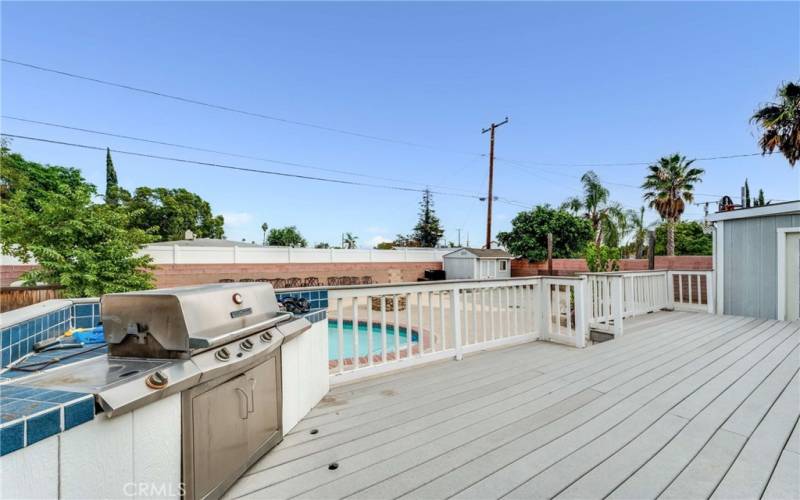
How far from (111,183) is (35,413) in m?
33.7

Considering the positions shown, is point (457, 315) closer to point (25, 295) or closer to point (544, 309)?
point (544, 309)

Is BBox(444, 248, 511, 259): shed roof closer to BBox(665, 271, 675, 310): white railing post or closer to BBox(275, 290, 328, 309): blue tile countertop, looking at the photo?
BBox(665, 271, 675, 310): white railing post

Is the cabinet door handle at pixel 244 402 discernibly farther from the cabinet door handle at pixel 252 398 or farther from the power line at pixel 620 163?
the power line at pixel 620 163

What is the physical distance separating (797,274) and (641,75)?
25.0 ft

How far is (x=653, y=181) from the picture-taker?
48.8 feet

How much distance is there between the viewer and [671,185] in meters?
14.5

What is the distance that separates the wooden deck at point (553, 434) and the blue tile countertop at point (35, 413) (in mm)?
890

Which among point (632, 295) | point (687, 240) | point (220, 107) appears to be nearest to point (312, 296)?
point (632, 295)

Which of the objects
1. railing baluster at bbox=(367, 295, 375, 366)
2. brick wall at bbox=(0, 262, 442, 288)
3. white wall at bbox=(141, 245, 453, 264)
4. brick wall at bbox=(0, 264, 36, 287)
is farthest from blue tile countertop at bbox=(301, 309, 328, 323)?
brick wall at bbox=(0, 264, 36, 287)

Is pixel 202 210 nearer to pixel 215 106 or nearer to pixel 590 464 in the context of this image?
pixel 215 106

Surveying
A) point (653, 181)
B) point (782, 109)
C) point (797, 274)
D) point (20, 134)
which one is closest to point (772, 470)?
point (797, 274)

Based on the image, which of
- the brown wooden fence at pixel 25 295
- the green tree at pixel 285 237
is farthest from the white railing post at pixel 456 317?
the green tree at pixel 285 237

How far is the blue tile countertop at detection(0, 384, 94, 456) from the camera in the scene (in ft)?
2.49

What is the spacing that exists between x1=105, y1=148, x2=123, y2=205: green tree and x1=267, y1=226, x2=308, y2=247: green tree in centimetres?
1424
